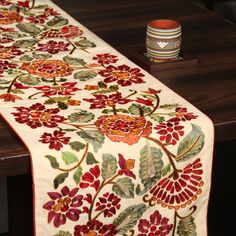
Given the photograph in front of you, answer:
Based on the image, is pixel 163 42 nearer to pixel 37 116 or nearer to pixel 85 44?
pixel 85 44

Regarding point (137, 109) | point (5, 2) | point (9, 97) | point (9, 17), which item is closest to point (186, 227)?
point (137, 109)

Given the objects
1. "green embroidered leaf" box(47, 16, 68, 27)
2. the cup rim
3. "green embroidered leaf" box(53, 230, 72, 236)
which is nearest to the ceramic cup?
the cup rim

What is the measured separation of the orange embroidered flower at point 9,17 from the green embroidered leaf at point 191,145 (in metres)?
0.99

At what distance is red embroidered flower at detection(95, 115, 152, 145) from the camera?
1927 mm

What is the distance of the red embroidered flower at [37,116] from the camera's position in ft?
6.49

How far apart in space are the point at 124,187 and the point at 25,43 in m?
A: 0.79

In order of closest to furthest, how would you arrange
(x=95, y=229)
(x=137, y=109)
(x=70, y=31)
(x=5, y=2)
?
(x=95, y=229) → (x=137, y=109) → (x=70, y=31) → (x=5, y=2)

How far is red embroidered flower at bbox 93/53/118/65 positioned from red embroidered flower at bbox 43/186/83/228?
2.01ft

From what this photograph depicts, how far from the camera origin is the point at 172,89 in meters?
2.20

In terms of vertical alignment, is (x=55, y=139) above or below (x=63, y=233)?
above

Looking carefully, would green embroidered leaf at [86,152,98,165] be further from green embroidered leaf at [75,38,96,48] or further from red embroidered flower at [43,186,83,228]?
green embroidered leaf at [75,38,96,48]

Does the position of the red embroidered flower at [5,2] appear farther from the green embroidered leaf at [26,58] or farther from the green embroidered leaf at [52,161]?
the green embroidered leaf at [52,161]

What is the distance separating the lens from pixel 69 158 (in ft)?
6.12

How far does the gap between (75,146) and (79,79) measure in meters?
0.43
